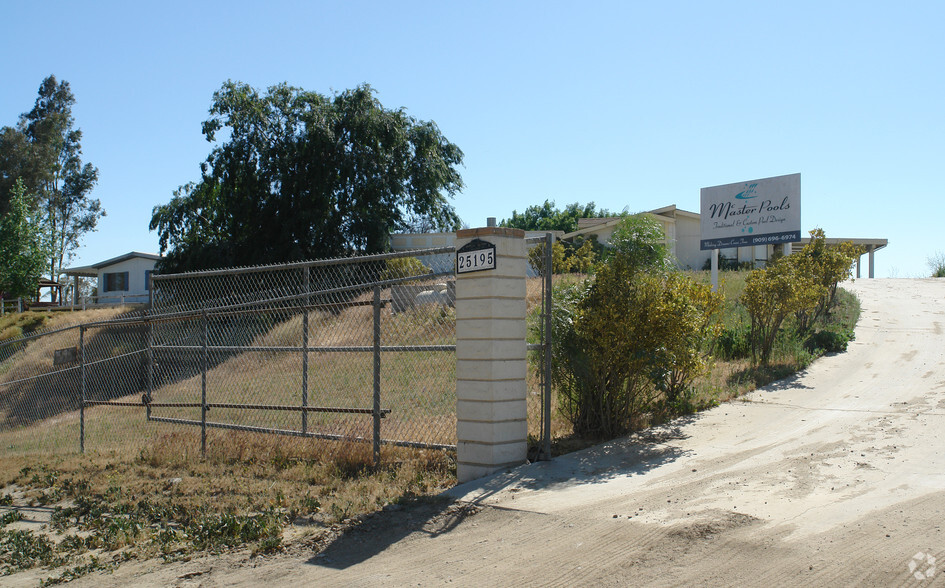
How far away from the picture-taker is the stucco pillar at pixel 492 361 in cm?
595

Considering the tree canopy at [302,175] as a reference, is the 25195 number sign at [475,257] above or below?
below

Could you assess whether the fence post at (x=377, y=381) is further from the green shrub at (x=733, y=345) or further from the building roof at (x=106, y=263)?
the building roof at (x=106, y=263)

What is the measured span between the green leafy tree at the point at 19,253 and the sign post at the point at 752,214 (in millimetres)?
35204

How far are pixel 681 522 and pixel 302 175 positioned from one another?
78.9 feet

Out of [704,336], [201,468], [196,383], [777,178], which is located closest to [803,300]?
[704,336]

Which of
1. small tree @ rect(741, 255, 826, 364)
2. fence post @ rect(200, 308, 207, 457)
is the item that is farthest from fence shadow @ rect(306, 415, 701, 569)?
small tree @ rect(741, 255, 826, 364)

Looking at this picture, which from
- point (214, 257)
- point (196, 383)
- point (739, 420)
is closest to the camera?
point (739, 420)

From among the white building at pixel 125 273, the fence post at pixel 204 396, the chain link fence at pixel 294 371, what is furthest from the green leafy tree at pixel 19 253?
the fence post at pixel 204 396

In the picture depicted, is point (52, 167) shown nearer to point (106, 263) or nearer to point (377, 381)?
point (106, 263)

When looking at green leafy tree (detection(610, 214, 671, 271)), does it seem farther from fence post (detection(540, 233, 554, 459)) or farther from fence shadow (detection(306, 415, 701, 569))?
fence shadow (detection(306, 415, 701, 569))

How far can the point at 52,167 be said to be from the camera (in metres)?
47.9

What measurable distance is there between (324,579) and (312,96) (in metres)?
25.9

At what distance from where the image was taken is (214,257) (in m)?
27.1

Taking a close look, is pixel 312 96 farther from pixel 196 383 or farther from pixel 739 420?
pixel 739 420
